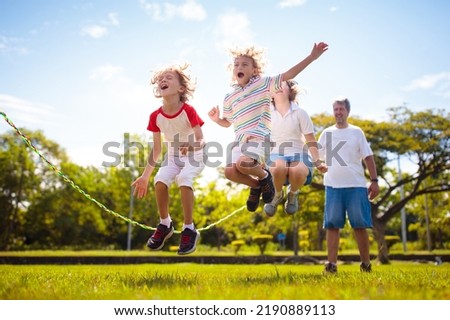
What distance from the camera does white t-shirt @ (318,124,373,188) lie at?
5.98 m

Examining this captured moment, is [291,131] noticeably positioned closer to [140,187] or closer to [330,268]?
[330,268]

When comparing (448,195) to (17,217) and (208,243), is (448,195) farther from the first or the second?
(17,217)

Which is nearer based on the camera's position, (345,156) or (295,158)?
(295,158)

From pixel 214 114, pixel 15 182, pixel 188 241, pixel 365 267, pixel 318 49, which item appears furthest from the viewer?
pixel 15 182

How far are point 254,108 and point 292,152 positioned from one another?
98 centimetres

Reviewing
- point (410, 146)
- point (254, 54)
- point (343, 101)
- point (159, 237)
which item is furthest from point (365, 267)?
point (410, 146)

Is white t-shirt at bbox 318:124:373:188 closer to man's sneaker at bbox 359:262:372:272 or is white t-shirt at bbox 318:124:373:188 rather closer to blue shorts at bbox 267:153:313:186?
blue shorts at bbox 267:153:313:186

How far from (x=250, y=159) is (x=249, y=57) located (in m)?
1.29

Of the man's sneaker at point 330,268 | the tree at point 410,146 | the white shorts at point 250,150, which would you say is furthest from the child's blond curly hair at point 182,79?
the tree at point 410,146

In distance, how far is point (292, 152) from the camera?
569cm

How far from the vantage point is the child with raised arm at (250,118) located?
198 inches
